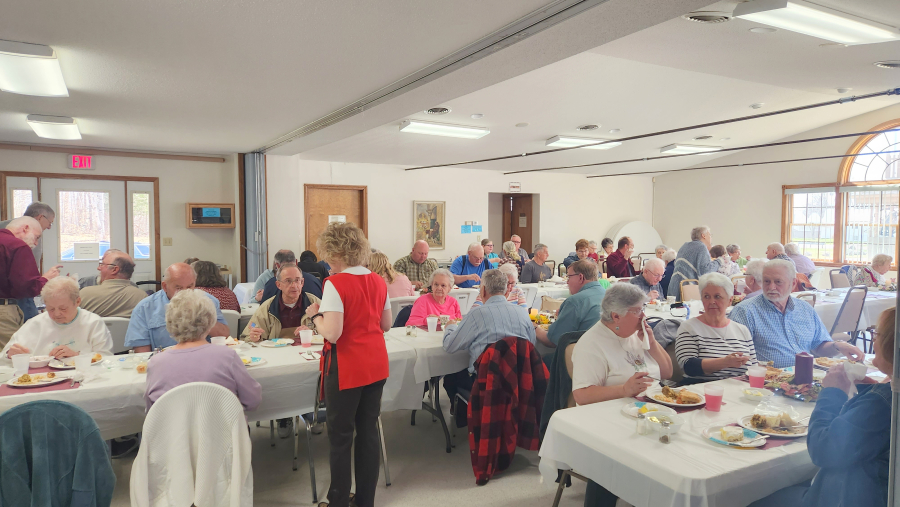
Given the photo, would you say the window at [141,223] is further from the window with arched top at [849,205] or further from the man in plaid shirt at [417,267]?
the window with arched top at [849,205]

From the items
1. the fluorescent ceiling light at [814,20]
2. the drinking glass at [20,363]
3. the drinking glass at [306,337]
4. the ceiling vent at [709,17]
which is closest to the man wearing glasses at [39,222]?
the drinking glass at [20,363]

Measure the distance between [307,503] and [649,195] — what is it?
42.0 ft

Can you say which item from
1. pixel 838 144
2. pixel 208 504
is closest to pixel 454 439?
pixel 208 504

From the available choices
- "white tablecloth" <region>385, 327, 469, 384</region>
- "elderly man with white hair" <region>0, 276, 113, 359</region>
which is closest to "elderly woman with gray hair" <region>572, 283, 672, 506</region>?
"white tablecloth" <region>385, 327, 469, 384</region>

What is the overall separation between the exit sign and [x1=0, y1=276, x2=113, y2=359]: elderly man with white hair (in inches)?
198

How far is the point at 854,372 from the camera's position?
1691mm

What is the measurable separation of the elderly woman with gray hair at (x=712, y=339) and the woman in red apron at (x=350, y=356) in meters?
1.75

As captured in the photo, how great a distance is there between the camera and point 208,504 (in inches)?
92.7

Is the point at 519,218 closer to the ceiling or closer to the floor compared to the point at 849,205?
closer to the floor

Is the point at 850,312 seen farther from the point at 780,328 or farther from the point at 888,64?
the point at 780,328

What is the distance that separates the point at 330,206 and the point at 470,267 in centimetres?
328

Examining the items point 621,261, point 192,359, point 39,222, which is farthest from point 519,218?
point 192,359

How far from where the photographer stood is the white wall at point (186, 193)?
777 centimetres

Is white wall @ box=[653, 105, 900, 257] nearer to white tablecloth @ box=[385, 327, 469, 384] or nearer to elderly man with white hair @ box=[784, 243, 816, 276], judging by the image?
elderly man with white hair @ box=[784, 243, 816, 276]
